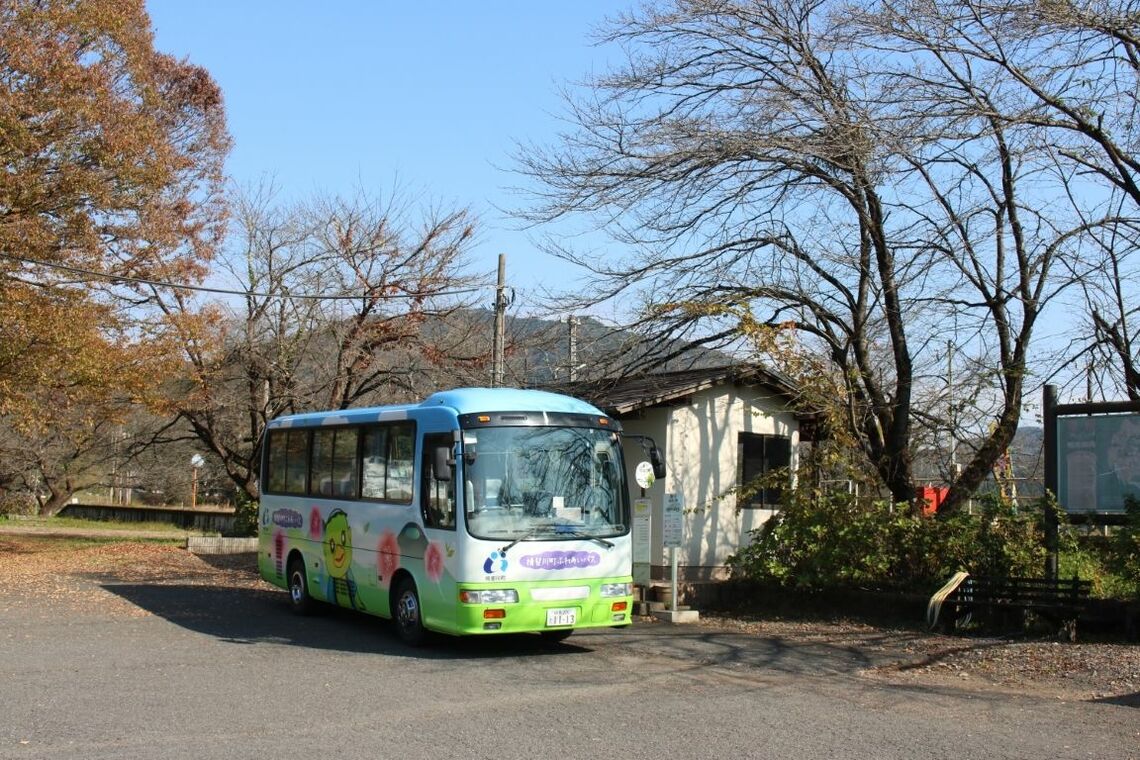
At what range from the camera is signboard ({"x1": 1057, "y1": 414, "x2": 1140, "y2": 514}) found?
13000mm

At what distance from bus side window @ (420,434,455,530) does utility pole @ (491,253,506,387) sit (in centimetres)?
716

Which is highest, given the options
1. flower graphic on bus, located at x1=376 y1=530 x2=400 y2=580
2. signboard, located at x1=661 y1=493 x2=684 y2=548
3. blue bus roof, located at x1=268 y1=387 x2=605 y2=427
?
blue bus roof, located at x1=268 y1=387 x2=605 y2=427

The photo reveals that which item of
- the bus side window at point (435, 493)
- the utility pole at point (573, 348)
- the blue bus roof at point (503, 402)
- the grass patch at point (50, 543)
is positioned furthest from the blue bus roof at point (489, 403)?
Answer: the grass patch at point (50, 543)

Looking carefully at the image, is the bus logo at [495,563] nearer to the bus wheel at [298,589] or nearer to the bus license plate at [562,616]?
the bus license plate at [562,616]

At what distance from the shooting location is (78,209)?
20766 millimetres

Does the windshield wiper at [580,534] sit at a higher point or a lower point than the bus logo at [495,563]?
higher

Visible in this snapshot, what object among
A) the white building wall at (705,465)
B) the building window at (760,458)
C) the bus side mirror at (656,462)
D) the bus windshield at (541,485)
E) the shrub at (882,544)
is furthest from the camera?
the building window at (760,458)

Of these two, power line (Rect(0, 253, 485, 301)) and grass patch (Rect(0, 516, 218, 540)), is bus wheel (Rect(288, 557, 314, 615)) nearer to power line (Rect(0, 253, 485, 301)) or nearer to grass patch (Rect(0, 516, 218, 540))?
power line (Rect(0, 253, 485, 301))

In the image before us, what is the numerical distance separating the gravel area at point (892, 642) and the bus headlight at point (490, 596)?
375 centimetres

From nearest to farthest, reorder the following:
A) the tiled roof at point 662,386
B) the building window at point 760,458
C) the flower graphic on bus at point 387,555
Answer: the flower graphic on bus at point 387,555, the tiled roof at point 662,386, the building window at point 760,458

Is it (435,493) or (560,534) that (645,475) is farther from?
(435,493)

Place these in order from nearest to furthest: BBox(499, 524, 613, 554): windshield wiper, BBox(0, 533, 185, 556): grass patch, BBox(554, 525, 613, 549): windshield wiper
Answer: BBox(499, 524, 613, 554): windshield wiper
BBox(554, 525, 613, 549): windshield wiper
BBox(0, 533, 185, 556): grass patch

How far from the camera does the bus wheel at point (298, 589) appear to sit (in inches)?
609

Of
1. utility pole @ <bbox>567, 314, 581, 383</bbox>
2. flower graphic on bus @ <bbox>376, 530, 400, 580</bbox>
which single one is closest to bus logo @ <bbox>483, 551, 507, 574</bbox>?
flower graphic on bus @ <bbox>376, 530, 400, 580</bbox>
